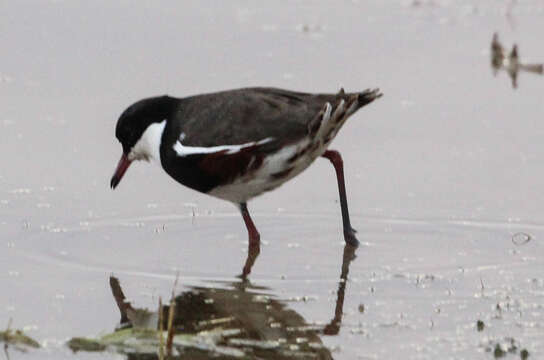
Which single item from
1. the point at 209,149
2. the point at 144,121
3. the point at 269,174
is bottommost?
the point at 269,174

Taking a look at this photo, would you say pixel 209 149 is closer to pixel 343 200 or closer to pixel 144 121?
pixel 144 121

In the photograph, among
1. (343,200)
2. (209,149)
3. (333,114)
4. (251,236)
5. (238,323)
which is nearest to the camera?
(238,323)

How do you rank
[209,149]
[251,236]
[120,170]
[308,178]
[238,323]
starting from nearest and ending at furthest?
1. [238,323]
2. [209,149]
3. [251,236]
4. [120,170]
5. [308,178]

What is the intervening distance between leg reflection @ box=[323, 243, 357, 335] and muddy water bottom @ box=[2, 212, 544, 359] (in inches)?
0.4

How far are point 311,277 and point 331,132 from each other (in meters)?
0.97

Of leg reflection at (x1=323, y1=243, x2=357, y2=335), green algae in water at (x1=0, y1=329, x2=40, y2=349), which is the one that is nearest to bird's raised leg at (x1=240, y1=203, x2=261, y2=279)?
leg reflection at (x1=323, y1=243, x2=357, y2=335)

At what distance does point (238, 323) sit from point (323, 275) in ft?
3.29

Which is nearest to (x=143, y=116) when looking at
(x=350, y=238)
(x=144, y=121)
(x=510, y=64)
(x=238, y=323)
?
(x=144, y=121)

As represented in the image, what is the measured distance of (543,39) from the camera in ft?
44.5

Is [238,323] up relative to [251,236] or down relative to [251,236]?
down

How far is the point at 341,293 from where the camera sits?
325 inches

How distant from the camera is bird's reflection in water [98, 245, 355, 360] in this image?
7207 mm

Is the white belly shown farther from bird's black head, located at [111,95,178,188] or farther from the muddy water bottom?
bird's black head, located at [111,95,178,188]

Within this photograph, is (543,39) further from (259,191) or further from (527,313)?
(527,313)
